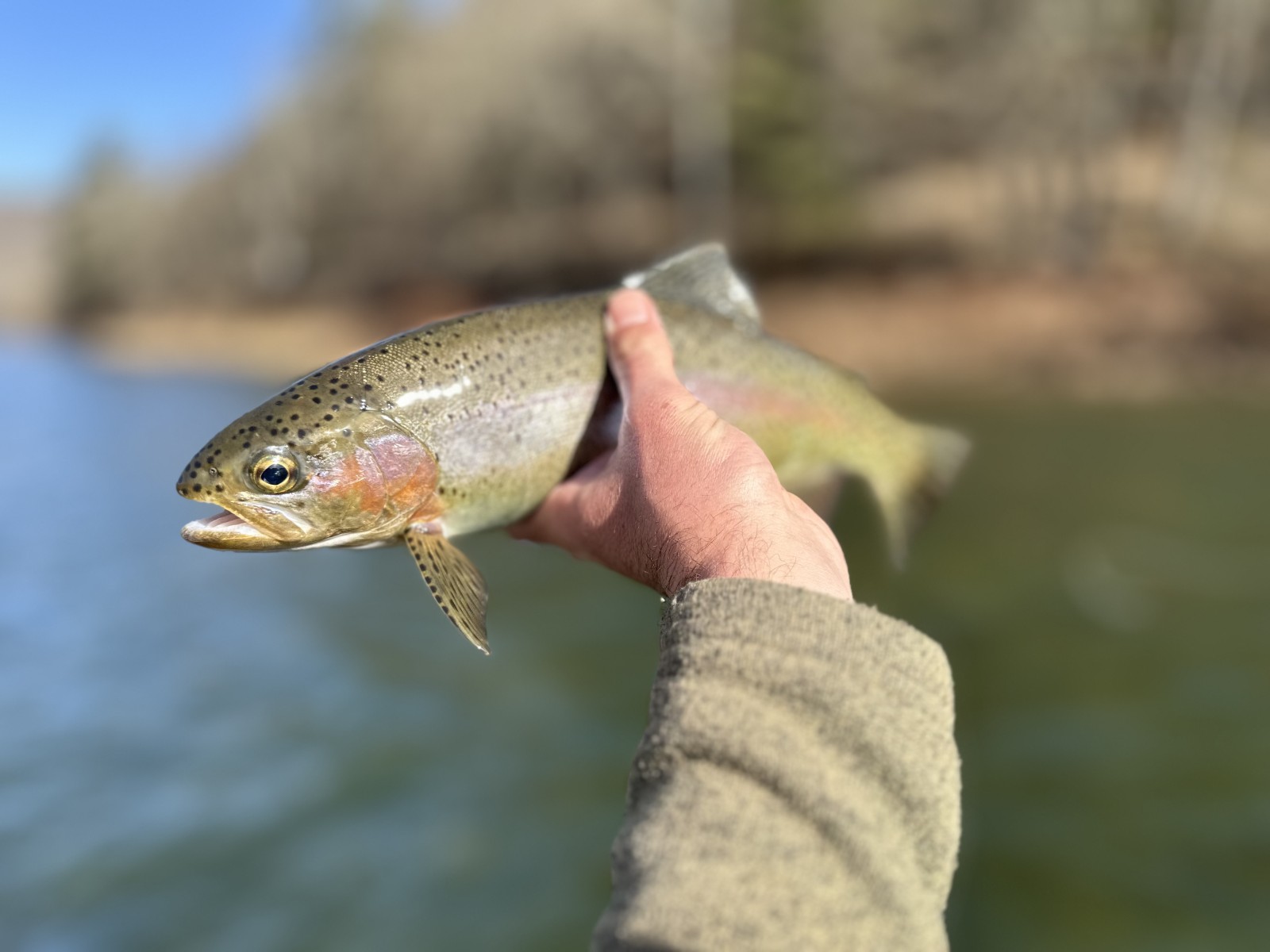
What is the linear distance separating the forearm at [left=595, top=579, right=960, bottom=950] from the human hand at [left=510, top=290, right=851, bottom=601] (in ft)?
0.74

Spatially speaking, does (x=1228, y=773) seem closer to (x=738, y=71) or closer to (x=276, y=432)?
(x=276, y=432)

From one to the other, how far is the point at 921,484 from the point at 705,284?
3.42 ft

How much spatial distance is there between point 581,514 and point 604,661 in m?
7.32

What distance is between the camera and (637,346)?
2.99m

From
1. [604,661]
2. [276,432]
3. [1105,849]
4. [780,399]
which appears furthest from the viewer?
[604,661]

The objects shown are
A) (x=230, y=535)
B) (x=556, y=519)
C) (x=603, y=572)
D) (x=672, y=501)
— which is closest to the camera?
(x=672, y=501)

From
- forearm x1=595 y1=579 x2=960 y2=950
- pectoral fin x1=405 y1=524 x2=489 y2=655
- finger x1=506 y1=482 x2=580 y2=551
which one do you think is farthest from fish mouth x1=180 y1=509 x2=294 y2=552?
forearm x1=595 y1=579 x2=960 y2=950

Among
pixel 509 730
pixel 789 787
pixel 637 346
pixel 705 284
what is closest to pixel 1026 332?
pixel 509 730

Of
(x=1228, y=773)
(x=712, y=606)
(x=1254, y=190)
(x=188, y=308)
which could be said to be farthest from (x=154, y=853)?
(x=188, y=308)

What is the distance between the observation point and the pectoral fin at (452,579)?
262 cm

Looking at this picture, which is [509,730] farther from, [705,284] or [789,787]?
[789,787]

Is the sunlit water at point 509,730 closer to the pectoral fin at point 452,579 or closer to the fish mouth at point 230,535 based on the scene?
the pectoral fin at point 452,579

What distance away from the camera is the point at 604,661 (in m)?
10.1

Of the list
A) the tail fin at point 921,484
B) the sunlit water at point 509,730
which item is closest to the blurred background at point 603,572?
the sunlit water at point 509,730
